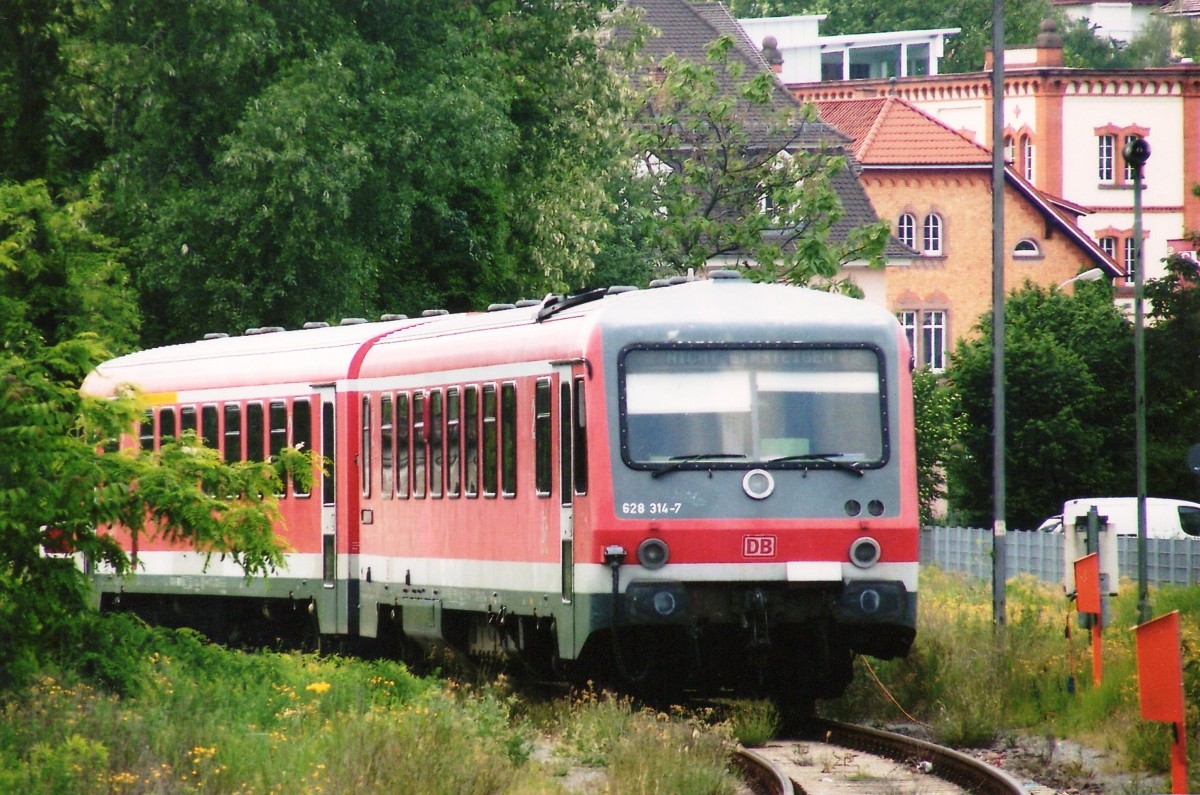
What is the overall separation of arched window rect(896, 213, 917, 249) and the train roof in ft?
146

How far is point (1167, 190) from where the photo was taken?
85.4 meters

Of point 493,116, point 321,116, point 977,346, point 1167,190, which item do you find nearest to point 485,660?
point 321,116

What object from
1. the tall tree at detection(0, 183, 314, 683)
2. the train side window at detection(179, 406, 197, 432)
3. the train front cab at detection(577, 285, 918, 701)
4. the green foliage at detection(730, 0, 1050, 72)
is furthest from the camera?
the green foliage at detection(730, 0, 1050, 72)

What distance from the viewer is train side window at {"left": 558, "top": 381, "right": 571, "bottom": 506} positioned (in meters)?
17.6

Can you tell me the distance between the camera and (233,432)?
24.7 m

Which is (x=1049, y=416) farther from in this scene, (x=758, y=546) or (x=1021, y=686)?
(x=758, y=546)

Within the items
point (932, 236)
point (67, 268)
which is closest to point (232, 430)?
point (67, 268)

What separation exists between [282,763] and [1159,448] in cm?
4025

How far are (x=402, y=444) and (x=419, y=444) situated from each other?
1.45ft

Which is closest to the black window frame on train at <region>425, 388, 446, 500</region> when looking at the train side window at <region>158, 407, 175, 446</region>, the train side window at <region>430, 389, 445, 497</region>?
the train side window at <region>430, 389, 445, 497</region>

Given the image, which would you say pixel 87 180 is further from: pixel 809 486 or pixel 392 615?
pixel 809 486

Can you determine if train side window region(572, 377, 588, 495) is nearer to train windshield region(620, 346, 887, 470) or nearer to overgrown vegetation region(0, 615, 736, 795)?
train windshield region(620, 346, 887, 470)

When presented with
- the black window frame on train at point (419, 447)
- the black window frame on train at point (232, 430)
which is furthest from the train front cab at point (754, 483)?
the black window frame on train at point (232, 430)

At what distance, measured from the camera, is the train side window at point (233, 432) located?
80.5 feet
